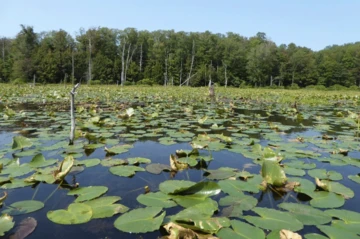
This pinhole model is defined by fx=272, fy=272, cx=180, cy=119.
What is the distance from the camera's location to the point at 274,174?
7.95ft

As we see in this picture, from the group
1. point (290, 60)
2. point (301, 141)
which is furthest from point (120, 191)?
point (290, 60)

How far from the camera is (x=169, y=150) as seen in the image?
3.86m

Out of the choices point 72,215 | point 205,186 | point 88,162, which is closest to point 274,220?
point 205,186

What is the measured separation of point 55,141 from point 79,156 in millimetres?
1000

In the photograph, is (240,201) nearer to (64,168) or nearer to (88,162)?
(64,168)

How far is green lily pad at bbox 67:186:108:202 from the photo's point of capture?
2133mm

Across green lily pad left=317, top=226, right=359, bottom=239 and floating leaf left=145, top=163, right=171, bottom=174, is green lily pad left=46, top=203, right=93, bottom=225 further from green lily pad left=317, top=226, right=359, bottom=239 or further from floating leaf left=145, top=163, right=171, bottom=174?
green lily pad left=317, top=226, right=359, bottom=239

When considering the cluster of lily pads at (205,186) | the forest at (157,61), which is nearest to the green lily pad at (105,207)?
the cluster of lily pads at (205,186)

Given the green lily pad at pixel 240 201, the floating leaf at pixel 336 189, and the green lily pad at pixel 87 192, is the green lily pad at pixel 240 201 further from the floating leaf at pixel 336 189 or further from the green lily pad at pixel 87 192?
the green lily pad at pixel 87 192

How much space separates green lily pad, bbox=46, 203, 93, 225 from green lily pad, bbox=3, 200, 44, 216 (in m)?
0.21

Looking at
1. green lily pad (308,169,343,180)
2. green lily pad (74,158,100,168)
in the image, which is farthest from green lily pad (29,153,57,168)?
green lily pad (308,169,343,180)

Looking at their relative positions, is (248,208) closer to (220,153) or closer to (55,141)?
(220,153)

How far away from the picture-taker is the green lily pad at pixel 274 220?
174cm

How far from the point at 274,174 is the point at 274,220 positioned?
0.67m
